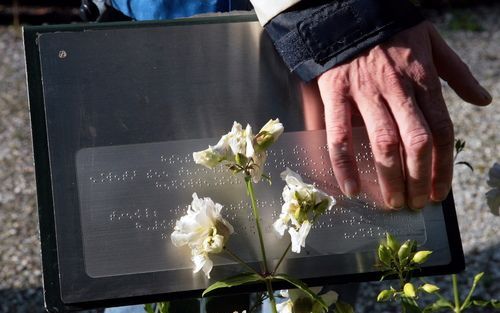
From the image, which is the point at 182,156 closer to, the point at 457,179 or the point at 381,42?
the point at 381,42

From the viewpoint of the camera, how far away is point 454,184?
10.3 ft

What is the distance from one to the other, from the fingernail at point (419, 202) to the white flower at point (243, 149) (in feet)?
0.82

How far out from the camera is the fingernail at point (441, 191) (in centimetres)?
138

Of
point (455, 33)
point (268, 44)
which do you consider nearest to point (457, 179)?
point (455, 33)

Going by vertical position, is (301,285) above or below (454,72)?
below

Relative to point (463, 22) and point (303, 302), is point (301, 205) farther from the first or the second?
point (463, 22)

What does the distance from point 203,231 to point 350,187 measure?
0.73 feet

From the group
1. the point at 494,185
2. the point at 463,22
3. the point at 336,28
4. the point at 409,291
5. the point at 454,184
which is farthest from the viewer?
the point at 463,22

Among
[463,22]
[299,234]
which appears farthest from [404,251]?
[463,22]

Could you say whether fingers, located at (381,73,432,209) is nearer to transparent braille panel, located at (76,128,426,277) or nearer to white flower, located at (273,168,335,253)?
transparent braille panel, located at (76,128,426,277)

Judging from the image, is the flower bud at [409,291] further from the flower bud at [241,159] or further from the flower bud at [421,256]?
the flower bud at [241,159]

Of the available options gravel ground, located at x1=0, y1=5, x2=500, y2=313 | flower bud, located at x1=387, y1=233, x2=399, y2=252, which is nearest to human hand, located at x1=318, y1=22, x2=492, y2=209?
flower bud, located at x1=387, y1=233, x2=399, y2=252

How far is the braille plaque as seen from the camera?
4.37 feet

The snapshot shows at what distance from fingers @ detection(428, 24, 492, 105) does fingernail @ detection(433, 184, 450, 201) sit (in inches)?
6.6
